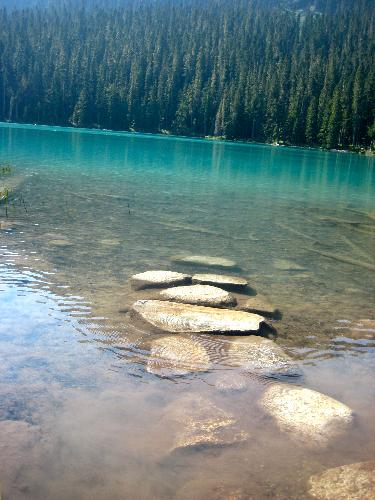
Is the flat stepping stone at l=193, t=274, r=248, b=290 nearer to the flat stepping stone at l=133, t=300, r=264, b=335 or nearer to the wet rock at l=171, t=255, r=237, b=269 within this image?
the wet rock at l=171, t=255, r=237, b=269

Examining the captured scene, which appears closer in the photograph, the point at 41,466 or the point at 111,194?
the point at 41,466

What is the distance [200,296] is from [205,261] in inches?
132

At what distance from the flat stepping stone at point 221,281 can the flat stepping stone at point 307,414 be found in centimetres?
415

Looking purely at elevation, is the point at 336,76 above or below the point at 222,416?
above

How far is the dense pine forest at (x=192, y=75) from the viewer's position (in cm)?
11212

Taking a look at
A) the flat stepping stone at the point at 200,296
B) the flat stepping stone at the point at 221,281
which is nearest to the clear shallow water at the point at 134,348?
the flat stepping stone at the point at 221,281

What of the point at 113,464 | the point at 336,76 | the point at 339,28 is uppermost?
the point at 339,28

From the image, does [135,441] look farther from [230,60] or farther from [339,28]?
[339,28]

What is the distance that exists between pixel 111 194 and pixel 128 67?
485 feet

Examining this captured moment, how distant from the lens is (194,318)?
760cm

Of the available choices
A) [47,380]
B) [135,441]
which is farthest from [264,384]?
[47,380]

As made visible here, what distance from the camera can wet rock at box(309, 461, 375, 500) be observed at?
13.3 feet

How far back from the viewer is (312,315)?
28.8 ft

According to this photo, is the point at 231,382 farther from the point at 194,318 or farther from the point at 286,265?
the point at 286,265
